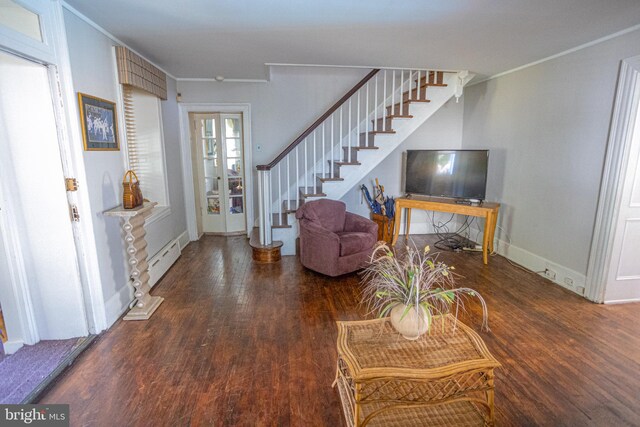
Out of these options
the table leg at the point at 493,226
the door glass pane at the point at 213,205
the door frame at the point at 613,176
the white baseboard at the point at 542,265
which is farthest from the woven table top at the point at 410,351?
the door glass pane at the point at 213,205

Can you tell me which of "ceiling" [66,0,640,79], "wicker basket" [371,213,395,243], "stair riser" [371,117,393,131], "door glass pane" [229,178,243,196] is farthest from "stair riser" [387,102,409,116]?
"door glass pane" [229,178,243,196]

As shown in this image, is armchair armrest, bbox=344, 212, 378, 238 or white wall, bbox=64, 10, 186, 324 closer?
white wall, bbox=64, 10, 186, 324

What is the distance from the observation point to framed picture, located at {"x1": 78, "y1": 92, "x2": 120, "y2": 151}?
2.47 metres

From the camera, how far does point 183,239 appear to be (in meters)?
4.82

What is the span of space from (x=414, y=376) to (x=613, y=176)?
114 inches

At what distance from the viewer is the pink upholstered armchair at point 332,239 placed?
12.1 feet

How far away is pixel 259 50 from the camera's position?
338 centimetres

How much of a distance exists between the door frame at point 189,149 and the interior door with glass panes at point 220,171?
180 mm

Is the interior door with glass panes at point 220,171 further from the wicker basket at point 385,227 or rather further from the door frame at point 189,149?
the wicker basket at point 385,227

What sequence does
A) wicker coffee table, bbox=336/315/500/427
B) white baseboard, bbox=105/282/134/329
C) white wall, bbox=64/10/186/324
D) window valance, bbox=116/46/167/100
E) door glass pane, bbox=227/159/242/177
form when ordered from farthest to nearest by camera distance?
door glass pane, bbox=227/159/242/177 < window valance, bbox=116/46/167/100 < white baseboard, bbox=105/282/134/329 < white wall, bbox=64/10/186/324 < wicker coffee table, bbox=336/315/500/427

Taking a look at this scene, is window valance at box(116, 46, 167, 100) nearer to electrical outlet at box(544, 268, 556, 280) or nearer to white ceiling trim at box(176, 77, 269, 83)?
white ceiling trim at box(176, 77, 269, 83)

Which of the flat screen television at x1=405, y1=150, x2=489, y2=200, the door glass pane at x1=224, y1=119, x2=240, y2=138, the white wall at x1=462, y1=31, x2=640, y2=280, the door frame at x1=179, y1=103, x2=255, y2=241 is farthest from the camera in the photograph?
the door glass pane at x1=224, y1=119, x2=240, y2=138

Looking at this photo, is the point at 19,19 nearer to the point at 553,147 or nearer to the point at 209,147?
the point at 209,147

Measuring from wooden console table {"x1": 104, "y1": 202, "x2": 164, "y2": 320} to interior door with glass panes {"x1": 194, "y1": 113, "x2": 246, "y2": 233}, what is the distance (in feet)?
8.06
